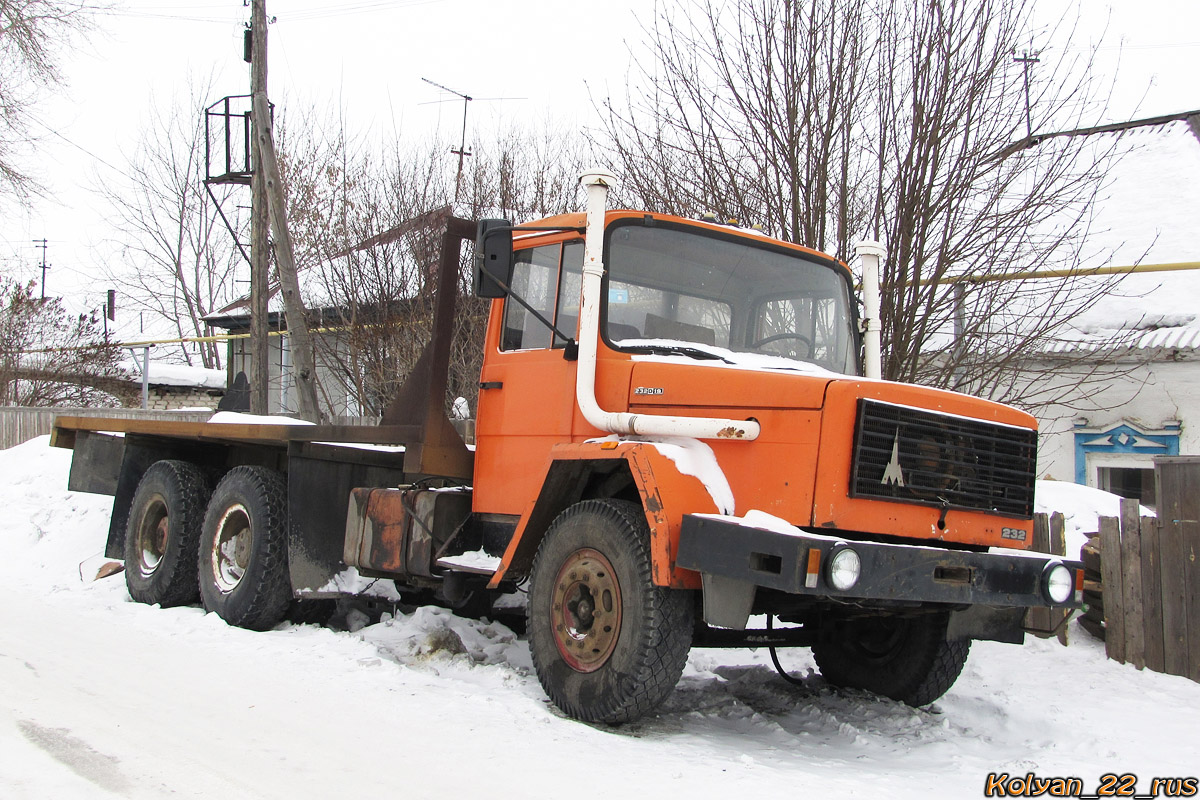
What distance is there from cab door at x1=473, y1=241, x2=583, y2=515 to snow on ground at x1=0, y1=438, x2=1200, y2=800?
1101 millimetres

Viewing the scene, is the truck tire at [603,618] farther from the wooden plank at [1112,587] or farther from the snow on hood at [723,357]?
the wooden plank at [1112,587]

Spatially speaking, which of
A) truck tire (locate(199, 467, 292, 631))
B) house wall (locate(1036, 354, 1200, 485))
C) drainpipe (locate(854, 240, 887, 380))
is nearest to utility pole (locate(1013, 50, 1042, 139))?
drainpipe (locate(854, 240, 887, 380))

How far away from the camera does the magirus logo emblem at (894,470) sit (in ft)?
15.1

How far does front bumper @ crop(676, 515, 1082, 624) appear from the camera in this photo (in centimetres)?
416

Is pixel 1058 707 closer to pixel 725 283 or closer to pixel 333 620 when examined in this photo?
pixel 725 283

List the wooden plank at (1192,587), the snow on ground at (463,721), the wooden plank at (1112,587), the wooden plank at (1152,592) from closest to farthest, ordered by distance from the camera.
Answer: the snow on ground at (463,721), the wooden plank at (1192,587), the wooden plank at (1152,592), the wooden plank at (1112,587)

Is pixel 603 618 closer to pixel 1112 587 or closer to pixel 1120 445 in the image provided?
pixel 1112 587

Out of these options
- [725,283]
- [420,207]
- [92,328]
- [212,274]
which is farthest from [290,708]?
[212,274]

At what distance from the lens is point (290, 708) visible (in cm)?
488

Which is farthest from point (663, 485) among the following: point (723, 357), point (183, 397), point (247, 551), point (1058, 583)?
point (183, 397)

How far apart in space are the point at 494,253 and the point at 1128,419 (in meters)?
9.62

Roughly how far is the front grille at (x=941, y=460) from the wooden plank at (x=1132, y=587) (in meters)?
2.44

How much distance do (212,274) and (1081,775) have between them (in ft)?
118

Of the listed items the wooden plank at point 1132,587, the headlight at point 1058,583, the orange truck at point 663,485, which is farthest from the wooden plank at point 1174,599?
the headlight at point 1058,583
